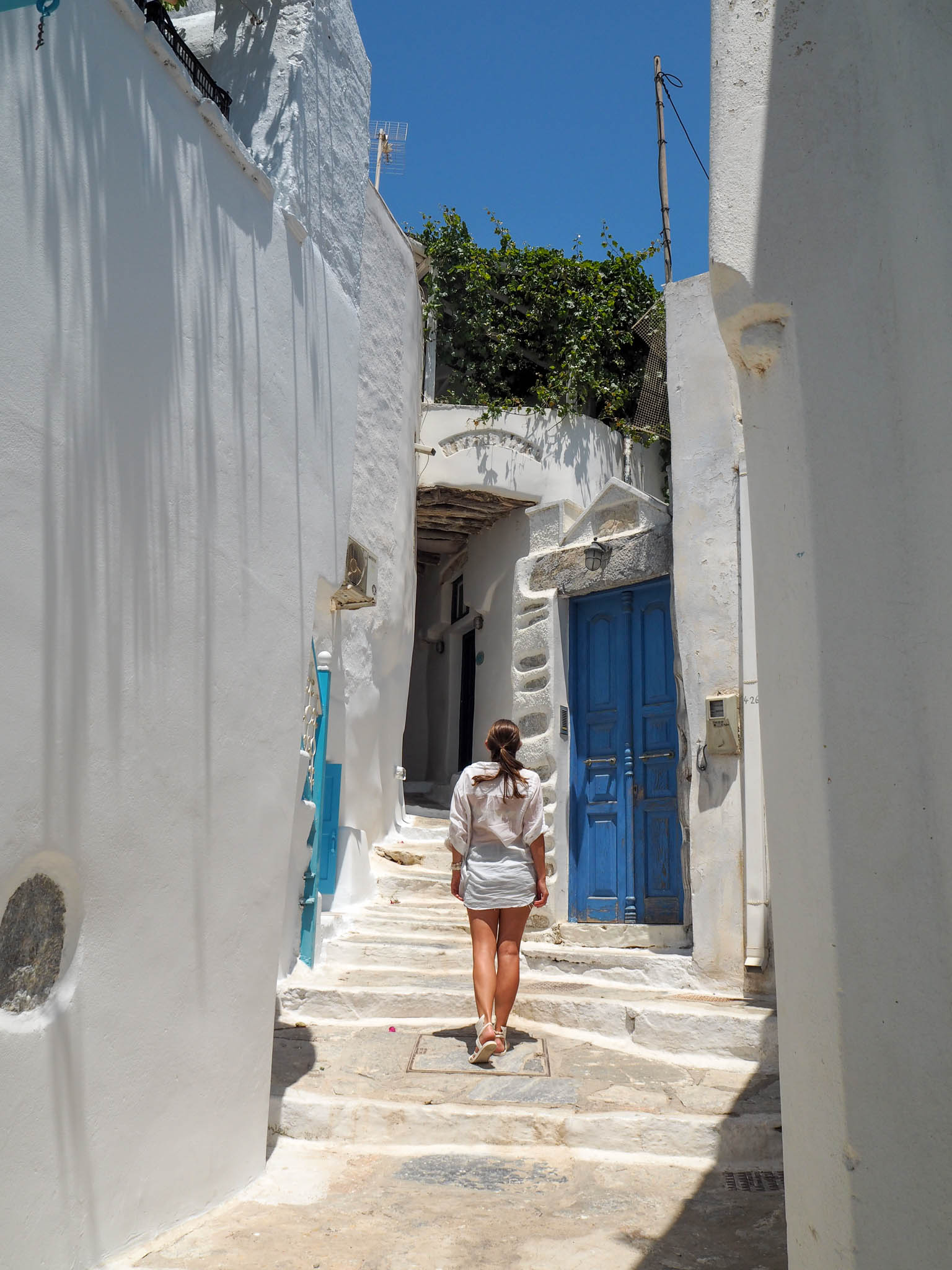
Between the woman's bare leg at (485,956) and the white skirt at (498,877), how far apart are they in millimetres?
54

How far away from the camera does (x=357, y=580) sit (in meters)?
6.92

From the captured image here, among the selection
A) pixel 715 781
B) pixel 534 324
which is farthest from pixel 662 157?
pixel 715 781

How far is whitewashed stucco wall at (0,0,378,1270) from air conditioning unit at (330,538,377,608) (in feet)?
9.27

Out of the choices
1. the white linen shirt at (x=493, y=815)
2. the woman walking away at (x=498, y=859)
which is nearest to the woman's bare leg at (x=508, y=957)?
the woman walking away at (x=498, y=859)

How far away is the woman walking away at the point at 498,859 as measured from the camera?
450 cm

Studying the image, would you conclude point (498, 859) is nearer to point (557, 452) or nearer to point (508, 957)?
point (508, 957)

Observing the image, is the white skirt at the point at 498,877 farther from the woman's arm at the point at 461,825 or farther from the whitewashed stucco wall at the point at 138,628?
the whitewashed stucco wall at the point at 138,628

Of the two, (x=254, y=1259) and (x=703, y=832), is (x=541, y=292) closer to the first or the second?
(x=703, y=832)

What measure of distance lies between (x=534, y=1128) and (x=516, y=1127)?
0.07 meters

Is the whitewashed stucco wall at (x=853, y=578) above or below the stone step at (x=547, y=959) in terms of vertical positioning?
above

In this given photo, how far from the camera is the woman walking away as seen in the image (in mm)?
4500

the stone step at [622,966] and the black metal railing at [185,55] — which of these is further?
the stone step at [622,966]

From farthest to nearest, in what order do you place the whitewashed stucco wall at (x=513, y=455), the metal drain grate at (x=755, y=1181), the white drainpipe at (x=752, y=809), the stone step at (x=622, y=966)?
the whitewashed stucco wall at (x=513, y=455), the stone step at (x=622, y=966), the white drainpipe at (x=752, y=809), the metal drain grate at (x=755, y=1181)

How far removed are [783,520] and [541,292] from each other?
10.7 m
